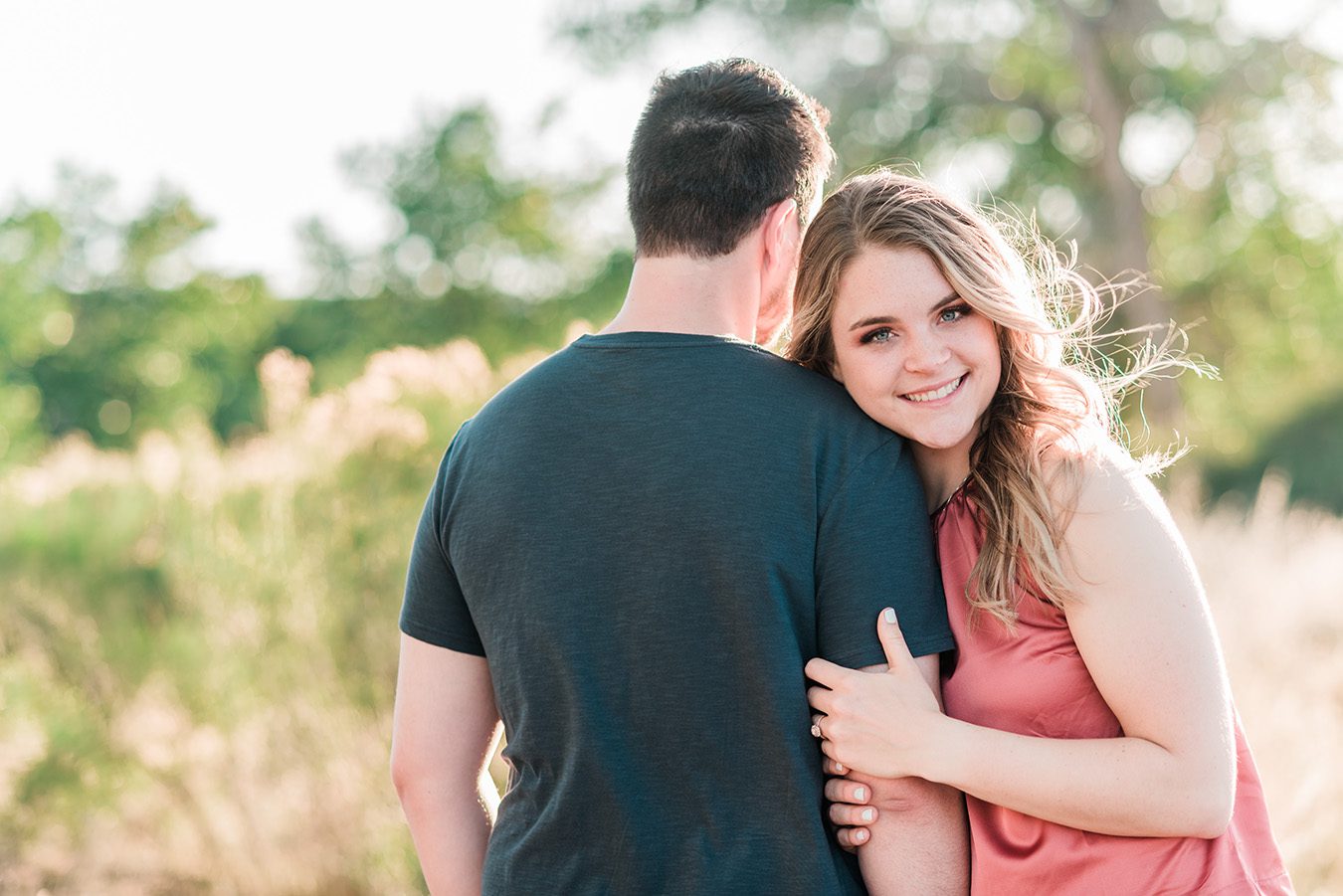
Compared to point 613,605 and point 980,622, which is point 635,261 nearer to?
point 613,605

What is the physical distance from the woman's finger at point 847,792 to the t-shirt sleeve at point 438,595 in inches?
25.9

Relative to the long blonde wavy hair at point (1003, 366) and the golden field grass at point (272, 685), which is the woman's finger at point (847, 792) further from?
the golden field grass at point (272, 685)

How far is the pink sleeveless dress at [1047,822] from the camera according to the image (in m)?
1.94

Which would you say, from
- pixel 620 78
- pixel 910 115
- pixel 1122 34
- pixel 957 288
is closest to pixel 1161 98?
→ pixel 1122 34

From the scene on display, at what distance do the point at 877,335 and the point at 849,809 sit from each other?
80 cm

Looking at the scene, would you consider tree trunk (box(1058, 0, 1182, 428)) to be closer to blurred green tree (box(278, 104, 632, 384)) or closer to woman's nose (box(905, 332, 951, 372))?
woman's nose (box(905, 332, 951, 372))

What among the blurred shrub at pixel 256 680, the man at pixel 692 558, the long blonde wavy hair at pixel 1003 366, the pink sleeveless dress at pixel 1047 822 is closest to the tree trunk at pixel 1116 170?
the blurred shrub at pixel 256 680

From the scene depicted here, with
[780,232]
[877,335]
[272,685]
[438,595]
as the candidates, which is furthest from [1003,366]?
[272,685]

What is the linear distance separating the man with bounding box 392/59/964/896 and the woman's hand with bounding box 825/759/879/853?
0.09 feet

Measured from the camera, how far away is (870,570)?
6.06ft

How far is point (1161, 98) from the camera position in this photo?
15.3 meters

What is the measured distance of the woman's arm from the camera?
187 centimetres

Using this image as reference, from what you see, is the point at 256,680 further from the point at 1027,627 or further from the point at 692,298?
the point at 1027,627

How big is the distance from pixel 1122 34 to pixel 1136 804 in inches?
603
